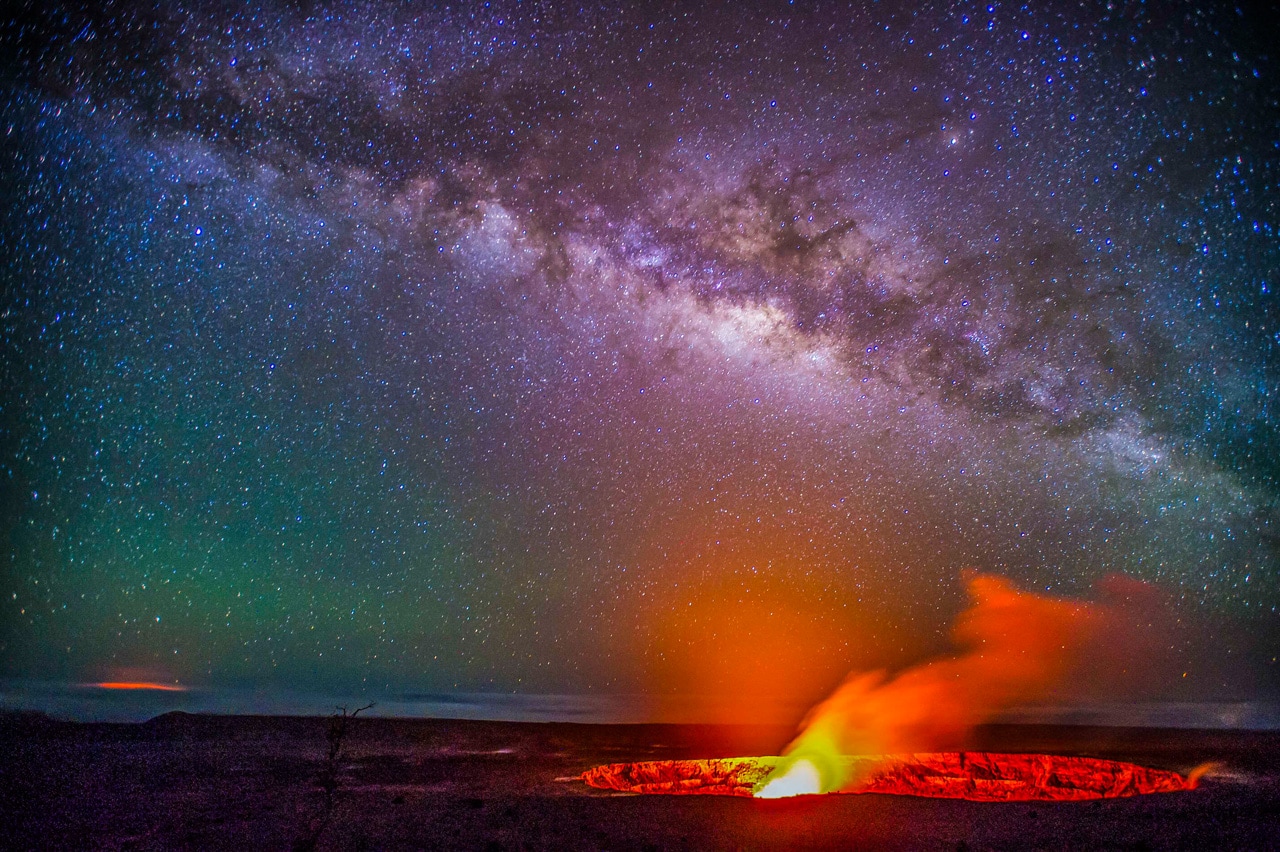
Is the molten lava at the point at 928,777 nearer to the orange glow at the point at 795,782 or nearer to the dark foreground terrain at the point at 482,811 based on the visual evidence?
the orange glow at the point at 795,782

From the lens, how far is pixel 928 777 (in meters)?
23.6

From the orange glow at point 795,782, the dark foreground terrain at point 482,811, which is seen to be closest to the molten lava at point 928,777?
the orange glow at point 795,782

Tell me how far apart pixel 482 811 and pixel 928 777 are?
14604 mm

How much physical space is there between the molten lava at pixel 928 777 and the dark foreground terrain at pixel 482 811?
78.3 inches

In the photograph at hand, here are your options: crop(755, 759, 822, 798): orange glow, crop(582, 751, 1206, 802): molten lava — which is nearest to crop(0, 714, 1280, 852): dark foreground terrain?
crop(582, 751, 1206, 802): molten lava

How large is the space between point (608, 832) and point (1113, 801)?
12.8m

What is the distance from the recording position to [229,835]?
556 inches

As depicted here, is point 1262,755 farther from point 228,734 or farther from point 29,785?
point 228,734

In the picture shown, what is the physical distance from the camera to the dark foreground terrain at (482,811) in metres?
14.1

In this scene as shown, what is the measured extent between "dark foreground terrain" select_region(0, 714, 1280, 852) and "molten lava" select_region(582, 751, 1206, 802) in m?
1.99

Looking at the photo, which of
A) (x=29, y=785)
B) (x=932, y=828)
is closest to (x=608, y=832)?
(x=932, y=828)

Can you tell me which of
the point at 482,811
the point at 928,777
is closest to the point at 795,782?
the point at 928,777

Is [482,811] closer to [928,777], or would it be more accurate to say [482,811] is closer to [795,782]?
[795,782]

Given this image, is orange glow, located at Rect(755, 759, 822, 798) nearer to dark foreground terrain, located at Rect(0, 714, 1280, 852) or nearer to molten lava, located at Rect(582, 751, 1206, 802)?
molten lava, located at Rect(582, 751, 1206, 802)
